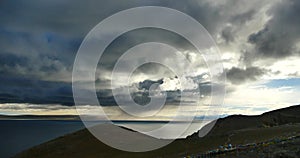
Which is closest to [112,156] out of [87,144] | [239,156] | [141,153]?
[141,153]

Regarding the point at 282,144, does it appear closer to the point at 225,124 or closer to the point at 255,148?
the point at 255,148

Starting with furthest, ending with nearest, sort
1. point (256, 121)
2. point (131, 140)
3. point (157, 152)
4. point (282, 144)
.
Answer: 1. point (256, 121)
2. point (131, 140)
3. point (157, 152)
4. point (282, 144)

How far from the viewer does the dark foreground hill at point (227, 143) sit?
2011 cm

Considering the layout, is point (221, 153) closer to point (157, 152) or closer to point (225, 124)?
point (157, 152)

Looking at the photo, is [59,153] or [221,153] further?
[59,153]

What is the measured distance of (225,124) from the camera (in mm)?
49844

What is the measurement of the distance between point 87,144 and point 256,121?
90.1ft

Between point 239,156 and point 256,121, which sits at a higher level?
point 256,121

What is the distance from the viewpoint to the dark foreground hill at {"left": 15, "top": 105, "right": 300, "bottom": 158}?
66.0 ft

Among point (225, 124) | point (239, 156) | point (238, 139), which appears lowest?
point (239, 156)

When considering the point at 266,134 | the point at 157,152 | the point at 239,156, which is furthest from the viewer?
the point at 157,152

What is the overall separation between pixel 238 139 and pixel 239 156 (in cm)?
1044

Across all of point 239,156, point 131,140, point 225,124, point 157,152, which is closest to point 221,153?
point 239,156

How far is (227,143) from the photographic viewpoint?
27750 mm
